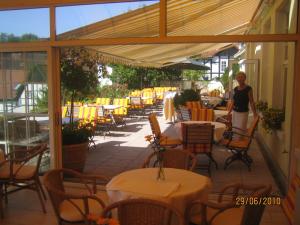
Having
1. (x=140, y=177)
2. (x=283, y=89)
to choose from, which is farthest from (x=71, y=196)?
(x=283, y=89)

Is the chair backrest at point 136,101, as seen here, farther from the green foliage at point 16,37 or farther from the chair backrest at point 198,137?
the green foliage at point 16,37

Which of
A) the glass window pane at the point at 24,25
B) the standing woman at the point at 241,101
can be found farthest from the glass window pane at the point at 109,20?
the standing woman at the point at 241,101

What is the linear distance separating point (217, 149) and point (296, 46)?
13.1 ft

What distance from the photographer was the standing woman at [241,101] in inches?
267

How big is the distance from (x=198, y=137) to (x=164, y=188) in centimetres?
288

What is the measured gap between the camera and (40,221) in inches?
157

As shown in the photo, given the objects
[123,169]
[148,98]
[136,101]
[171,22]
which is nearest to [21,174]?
[123,169]

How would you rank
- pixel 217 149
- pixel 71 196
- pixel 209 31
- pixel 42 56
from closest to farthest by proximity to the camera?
1. pixel 71 196
2. pixel 209 31
3. pixel 42 56
4. pixel 217 149

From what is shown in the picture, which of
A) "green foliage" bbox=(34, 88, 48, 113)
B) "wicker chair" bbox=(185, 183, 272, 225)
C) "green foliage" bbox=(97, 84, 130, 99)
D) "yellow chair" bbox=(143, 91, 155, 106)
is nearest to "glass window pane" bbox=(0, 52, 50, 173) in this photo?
"green foliage" bbox=(34, 88, 48, 113)

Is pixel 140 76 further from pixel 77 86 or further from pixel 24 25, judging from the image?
pixel 24 25

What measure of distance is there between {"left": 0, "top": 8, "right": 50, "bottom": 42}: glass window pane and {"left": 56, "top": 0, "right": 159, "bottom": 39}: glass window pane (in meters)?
0.23

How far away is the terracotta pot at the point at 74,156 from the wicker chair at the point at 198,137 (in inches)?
65.4

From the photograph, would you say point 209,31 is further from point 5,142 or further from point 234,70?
point 234,70

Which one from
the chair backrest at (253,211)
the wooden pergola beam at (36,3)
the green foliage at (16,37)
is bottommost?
the chair backrest at (253,211)
